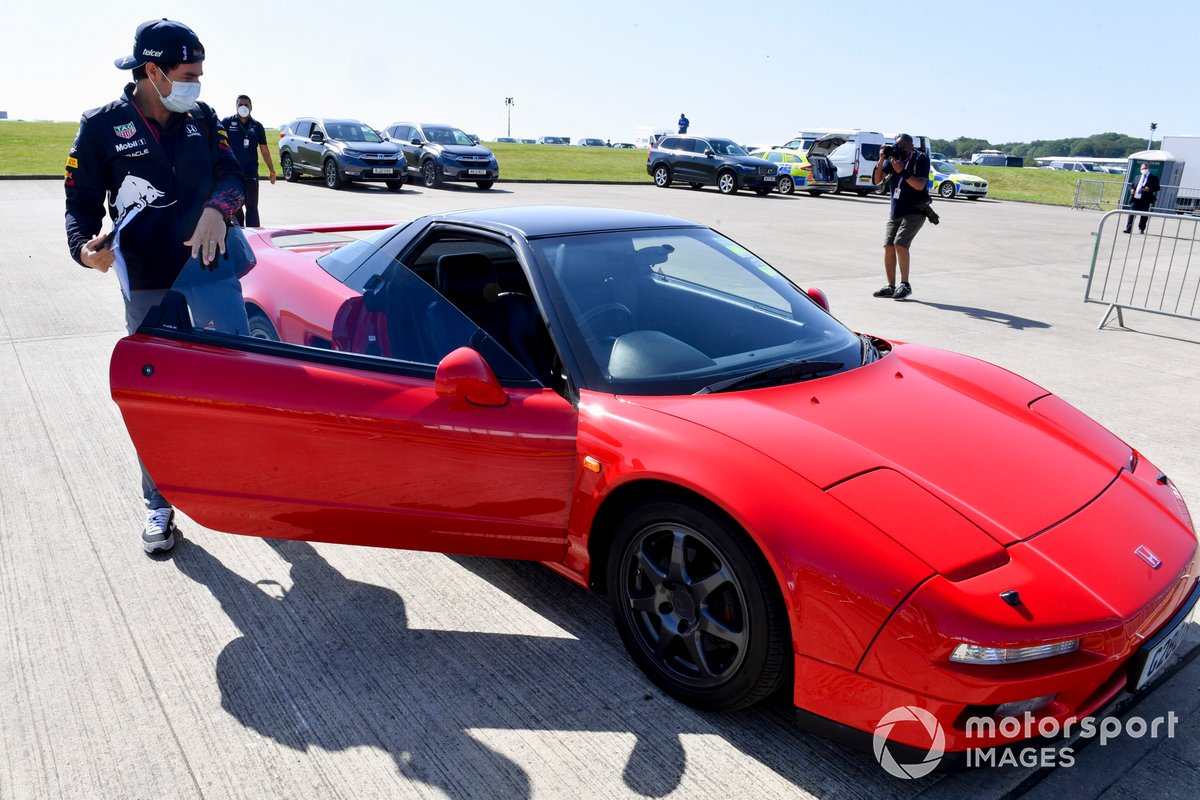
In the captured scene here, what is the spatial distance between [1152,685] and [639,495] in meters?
1.82

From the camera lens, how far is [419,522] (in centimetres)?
296

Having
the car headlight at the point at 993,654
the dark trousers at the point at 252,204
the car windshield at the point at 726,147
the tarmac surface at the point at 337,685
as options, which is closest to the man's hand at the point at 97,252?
the tarmac surface at the point at 337,685

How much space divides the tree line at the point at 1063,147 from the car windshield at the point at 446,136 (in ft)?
333

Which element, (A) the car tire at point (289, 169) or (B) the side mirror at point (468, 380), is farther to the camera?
(A) the car tire at point (289, 169)

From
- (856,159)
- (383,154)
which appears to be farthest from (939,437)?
(856,159)

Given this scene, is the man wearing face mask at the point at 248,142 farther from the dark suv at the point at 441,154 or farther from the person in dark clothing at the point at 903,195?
the dark suv at the point at 441,154

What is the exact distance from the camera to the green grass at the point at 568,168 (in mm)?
25094

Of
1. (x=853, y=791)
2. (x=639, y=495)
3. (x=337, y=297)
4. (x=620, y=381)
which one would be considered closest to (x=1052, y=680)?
(x=853, y=791)

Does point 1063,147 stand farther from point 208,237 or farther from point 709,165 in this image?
point 208,237

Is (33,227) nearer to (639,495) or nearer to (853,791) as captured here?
(639,495)

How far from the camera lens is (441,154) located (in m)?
21.8

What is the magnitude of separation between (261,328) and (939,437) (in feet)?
8.13

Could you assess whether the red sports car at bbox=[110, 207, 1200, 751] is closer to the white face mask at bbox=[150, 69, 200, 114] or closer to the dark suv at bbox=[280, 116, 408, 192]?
the white face mask at bbox=[150, 69, 200, 114]

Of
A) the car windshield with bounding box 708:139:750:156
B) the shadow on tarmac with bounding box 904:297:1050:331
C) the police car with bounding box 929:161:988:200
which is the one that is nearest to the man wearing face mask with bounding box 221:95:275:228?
the shadow on tarmac with bounding box 904:297:1050:331
